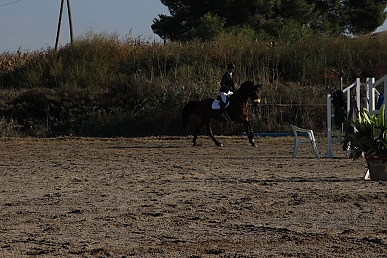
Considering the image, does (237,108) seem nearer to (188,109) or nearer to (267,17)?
(188,109)

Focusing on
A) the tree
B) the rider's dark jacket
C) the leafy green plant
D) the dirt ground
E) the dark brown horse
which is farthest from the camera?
the tree

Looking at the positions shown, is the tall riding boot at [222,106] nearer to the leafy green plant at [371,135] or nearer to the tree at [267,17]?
the leafy green plant at [371,135]

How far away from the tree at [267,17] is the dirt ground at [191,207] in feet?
89.2

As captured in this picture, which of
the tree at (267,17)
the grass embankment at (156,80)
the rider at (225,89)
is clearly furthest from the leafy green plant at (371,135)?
the tree at (267,17)

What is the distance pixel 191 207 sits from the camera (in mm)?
9664

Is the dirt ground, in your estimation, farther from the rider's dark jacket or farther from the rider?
the rider's dark jacket

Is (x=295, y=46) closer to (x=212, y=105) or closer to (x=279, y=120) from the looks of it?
(x=279, y=120)

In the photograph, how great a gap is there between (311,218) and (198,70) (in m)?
25.3

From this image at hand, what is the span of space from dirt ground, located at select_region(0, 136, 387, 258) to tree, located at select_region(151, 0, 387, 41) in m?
27.2

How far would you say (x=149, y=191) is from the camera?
11.5 metres

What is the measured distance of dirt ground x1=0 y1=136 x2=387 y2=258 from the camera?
23.5ft

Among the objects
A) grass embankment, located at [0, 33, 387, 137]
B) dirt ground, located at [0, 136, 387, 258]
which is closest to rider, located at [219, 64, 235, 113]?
dirt ground, located at [0, 136, 387, 258]

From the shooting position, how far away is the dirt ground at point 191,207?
718cm

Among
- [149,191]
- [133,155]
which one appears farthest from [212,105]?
[149,191]
